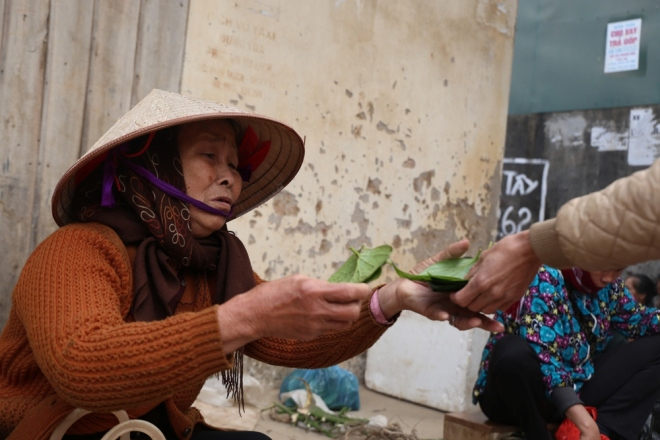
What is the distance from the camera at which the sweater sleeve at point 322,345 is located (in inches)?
87.5

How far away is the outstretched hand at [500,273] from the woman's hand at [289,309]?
38 centimetres

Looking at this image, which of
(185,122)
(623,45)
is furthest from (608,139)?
(185,122)

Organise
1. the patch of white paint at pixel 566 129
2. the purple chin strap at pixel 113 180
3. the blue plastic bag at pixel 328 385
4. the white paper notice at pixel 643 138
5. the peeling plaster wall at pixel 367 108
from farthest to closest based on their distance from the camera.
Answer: the patch of white paint at pixel 566 129 < the white paper notice at pixel 643 138 < the blue plastic bag at pixel 328 385 < the peeling plaster wall at pixel 367 108 < the purple chin strap at pixel 113 180

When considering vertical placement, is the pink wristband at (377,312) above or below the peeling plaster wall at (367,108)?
below

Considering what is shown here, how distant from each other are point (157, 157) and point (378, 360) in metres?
3.51

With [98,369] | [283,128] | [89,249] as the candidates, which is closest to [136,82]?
[283,128]

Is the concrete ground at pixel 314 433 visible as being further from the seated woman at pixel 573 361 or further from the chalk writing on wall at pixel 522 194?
the chalk writing on wall at pixel 522 194

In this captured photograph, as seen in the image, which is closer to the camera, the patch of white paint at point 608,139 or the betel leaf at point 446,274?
the betel leaf at point 446,274

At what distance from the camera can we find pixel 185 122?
212cm

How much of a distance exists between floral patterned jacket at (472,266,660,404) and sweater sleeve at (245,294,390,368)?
1.60 m

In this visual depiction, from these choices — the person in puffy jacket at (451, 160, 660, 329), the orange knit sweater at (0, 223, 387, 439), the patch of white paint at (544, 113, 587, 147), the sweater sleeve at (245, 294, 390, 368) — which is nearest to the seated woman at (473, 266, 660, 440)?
the sweater sleeve at (245, 294, 390, 368)

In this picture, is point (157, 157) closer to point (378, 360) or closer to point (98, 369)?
point (98, 369)

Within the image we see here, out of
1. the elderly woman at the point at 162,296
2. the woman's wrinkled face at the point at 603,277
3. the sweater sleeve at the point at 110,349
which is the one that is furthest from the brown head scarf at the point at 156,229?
the woman's wrinkled face at the point at 603,277

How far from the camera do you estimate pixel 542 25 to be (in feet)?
35.6
